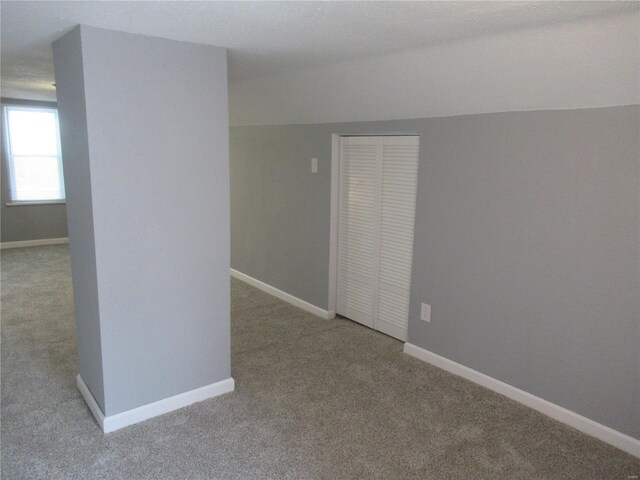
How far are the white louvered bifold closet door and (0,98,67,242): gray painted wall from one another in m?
4.75

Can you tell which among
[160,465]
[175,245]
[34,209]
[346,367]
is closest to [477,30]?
[175,245]

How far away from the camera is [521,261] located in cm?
270

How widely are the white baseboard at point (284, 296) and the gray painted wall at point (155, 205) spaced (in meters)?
1.50

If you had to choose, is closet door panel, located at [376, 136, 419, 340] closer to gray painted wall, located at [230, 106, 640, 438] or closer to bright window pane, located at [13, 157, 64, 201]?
gray painted wall, located at [230, 106, 640, 438]

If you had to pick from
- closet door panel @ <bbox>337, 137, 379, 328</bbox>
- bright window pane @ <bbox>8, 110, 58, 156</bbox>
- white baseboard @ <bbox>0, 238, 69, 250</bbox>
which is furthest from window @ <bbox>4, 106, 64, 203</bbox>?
closet door panel @ <bbox>337, 137, 379, 328</bbox>

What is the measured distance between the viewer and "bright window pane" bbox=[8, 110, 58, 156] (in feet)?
20.3

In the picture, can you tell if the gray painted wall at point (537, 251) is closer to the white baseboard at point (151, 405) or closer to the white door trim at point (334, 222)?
the white door trim at point (334, 222)

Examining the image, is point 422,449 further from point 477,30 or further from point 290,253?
point 290,253

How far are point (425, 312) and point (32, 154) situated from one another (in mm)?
5834

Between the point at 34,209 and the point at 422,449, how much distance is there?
6.31m

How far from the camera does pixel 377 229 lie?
12.2ft

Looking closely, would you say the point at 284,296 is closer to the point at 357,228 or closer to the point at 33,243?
the point at 357,228

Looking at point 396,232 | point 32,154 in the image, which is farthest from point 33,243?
point 396,232

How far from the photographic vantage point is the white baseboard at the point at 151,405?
96.6 inches
